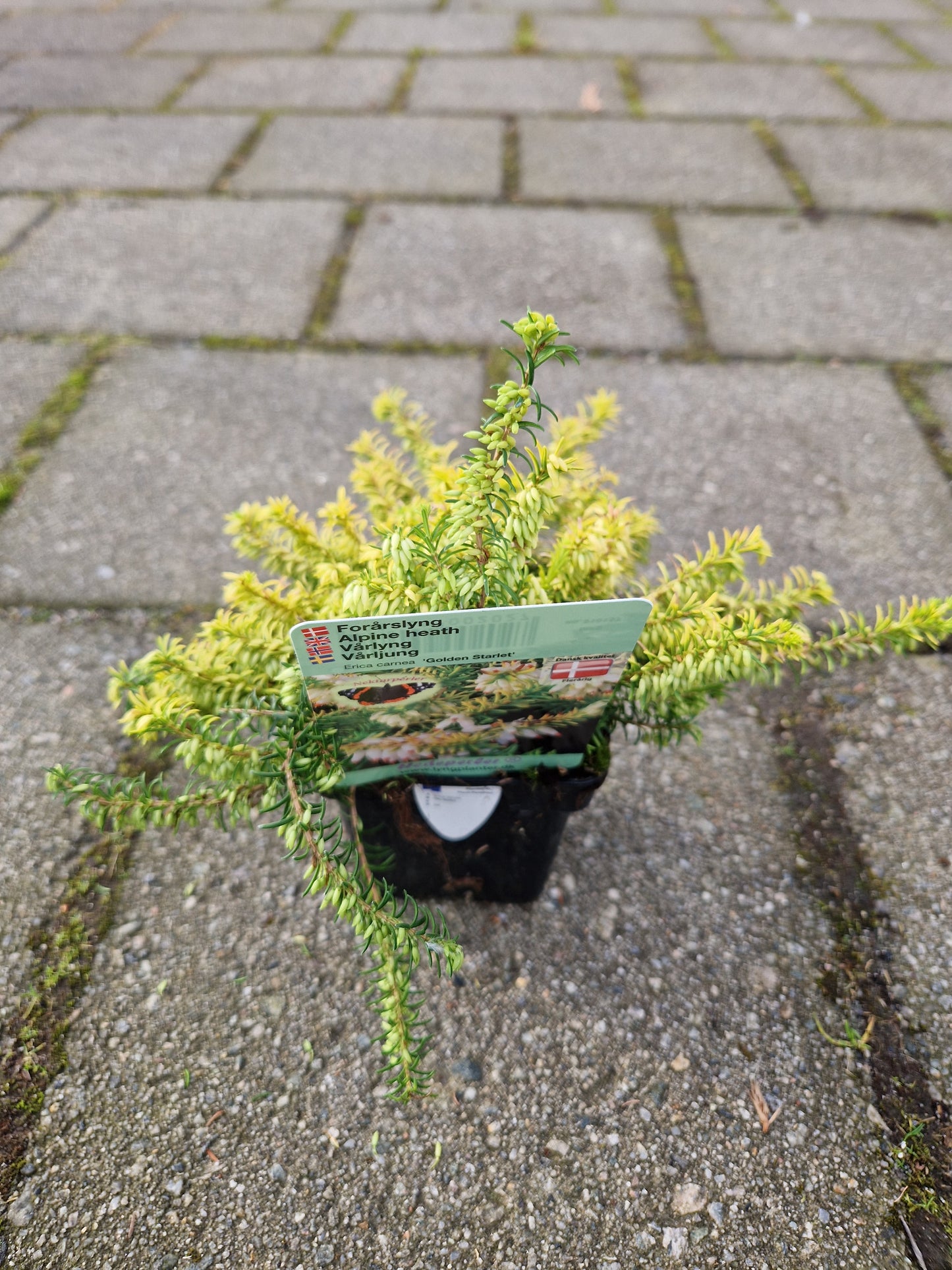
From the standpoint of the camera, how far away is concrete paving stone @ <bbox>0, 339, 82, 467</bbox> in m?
2.48

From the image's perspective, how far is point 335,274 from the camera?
3047mm

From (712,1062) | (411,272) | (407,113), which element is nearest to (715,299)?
(411,272)

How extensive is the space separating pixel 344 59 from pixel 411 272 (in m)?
2.38

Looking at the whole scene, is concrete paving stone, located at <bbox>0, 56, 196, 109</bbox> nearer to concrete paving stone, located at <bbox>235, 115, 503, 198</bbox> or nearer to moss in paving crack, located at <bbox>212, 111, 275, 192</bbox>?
moss in paving crack, located at <bbox>212, 111, 275, 192</bbox>

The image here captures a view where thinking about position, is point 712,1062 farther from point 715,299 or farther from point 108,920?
point 715,299

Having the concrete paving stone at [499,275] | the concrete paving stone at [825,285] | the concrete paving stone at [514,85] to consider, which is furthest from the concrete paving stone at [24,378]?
the concrete paving stone at [514,85]

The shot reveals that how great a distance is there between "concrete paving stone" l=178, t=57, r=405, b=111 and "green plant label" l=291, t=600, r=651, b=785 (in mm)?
4080

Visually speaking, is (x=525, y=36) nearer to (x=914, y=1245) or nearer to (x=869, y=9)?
(x=869, y=9)

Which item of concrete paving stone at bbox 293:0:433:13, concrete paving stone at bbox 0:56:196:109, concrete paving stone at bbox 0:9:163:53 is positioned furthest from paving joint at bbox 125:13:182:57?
concrete paving stone at bbox 293:0:433:13

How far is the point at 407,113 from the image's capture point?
400cm

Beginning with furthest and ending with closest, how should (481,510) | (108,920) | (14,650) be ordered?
(14,650), (108,920), (481,510)

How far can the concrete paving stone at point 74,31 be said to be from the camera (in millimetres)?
4613

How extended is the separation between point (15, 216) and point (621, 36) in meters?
3.67

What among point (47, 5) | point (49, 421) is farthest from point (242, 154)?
point (47, 5)
